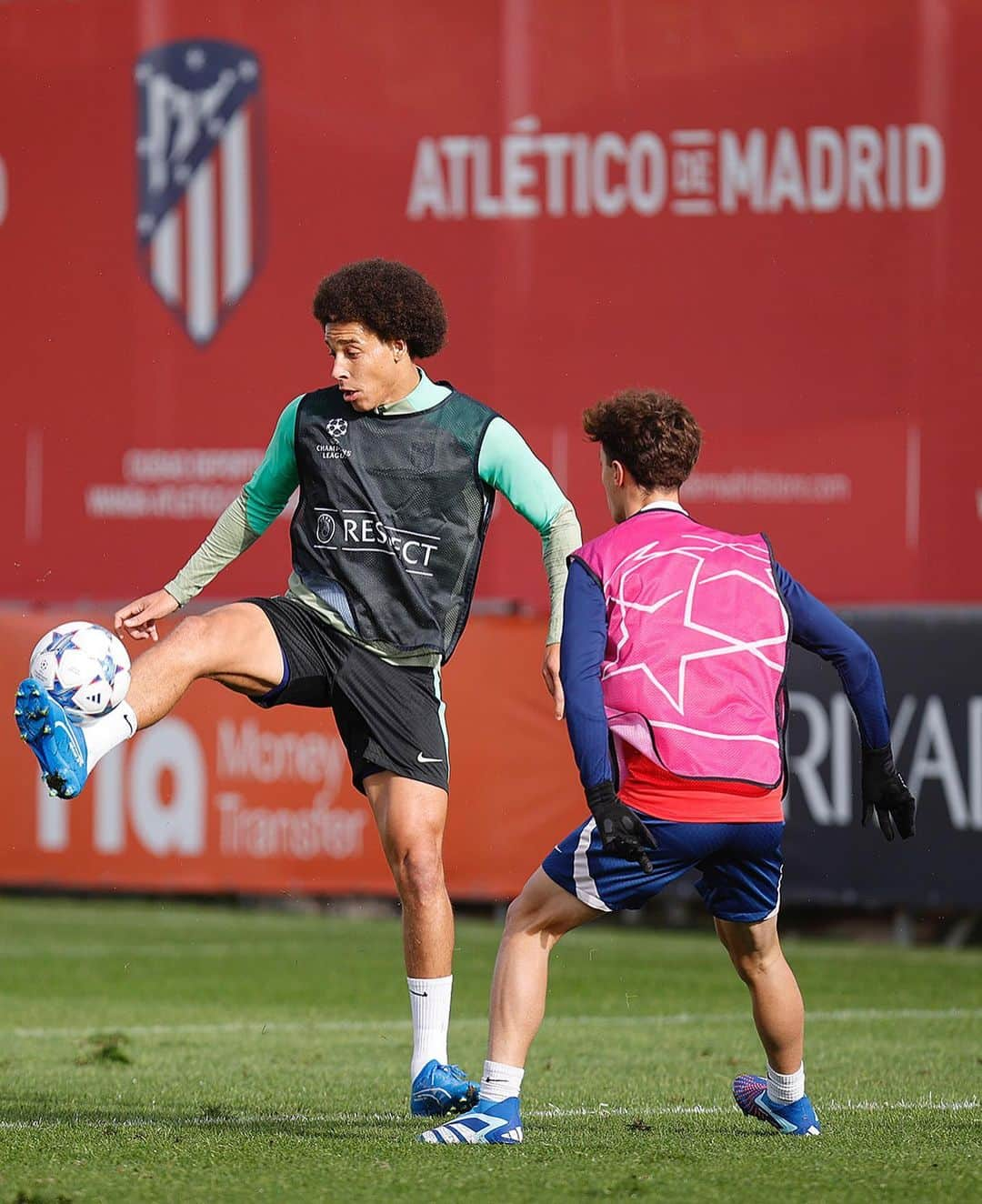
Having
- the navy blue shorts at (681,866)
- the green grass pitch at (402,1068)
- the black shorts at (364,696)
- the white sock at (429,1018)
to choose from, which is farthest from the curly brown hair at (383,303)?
the green grass pitch at (402,1068)

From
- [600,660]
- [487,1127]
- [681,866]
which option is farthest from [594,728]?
[487,1127]

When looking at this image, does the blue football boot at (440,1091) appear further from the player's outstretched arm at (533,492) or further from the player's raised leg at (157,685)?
the player's outstretched arm at (533,492)

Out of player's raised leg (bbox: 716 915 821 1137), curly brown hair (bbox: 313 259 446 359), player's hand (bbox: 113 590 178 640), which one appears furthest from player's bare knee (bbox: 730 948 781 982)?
curly brown hair (bbox: 313 259 446 359)

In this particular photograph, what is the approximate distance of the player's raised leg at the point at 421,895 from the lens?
18.6 feet

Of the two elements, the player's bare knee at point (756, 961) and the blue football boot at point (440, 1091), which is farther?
the blue football boot at point (440, 1091)

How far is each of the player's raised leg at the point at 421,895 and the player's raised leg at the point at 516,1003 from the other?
1.92ft

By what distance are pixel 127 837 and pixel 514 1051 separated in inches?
273

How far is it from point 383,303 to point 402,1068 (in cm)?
264

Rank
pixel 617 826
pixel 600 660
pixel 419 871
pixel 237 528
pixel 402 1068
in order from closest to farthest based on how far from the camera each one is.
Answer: pixel 617 826
pixel 600 660
pixel 419 871
pixel 237 528
pixel 402 1068

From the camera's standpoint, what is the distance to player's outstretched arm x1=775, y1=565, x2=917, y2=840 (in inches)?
201

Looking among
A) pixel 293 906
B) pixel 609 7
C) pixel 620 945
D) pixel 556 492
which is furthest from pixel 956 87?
pixel 556 492

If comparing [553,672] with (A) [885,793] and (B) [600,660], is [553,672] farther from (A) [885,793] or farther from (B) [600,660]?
(A) [885,793]

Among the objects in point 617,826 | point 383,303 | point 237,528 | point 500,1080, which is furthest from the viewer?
point 237,528

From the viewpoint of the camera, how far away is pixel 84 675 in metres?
5.25
